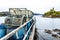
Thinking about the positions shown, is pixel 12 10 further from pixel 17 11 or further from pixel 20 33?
pixel 20 33

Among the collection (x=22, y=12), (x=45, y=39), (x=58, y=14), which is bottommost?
(x=58, y=14)

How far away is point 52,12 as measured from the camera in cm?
14812

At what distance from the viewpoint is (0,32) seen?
22.7ft

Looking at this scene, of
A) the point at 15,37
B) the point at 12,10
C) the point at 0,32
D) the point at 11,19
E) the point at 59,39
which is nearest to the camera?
the point at 15,37

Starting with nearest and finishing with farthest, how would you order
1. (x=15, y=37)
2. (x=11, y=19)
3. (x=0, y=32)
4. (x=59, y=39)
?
(x=15, y=37)
(x=0, y=32)
(x=11, y=19)
(x=59, y=39)

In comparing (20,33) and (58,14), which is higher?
(20,33)

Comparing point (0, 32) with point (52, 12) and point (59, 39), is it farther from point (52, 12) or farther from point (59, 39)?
point (52, 12)

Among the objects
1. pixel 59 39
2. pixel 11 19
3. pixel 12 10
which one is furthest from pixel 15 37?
pixel 59 39

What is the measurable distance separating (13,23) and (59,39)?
558 inches

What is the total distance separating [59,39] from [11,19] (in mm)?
13710

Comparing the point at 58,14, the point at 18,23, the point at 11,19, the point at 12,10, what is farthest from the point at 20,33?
the point at 58,14

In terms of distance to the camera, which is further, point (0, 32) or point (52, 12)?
point (52, 12)

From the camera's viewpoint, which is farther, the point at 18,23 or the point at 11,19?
the point at 11,19

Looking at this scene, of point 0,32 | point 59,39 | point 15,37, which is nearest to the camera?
point 15,37
